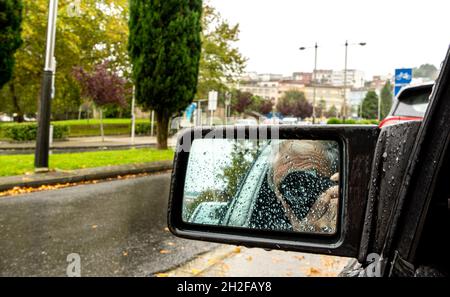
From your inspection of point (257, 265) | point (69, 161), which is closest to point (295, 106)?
point (69, 161)

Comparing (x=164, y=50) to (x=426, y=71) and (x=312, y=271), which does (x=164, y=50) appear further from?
(x=426, y=71)

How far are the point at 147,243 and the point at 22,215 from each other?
223cm

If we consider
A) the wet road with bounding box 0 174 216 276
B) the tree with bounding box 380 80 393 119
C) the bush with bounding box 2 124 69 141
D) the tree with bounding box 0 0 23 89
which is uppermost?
the tree with bounding box 0 0 23 89

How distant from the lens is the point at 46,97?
28.7ft

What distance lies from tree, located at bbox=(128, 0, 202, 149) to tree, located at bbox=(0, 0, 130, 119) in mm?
4777

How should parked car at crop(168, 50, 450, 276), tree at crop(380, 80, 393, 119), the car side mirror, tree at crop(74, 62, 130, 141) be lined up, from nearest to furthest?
parked car at crop(168, 50, 450, 276) < the car side mirror < tree at crop(380, 80, 393, 119) < tree at crop(74, 62, 130, 141)

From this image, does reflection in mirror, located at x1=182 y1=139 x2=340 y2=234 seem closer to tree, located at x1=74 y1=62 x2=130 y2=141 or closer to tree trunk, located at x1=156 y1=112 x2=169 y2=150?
tree trunk, located at x1=156 y1=112 x2=169 y2=150

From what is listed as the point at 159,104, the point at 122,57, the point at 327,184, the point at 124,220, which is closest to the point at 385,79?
the point at 327,184

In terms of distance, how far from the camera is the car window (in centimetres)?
426

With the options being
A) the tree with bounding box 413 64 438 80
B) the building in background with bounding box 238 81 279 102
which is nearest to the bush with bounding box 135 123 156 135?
the tree with bounding box 413 64 438 80

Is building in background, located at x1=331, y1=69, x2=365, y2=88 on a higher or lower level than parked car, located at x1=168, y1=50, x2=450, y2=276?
higher

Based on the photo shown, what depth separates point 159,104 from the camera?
590 inches

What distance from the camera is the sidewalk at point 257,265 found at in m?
3.51

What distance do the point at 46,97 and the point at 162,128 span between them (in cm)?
728
